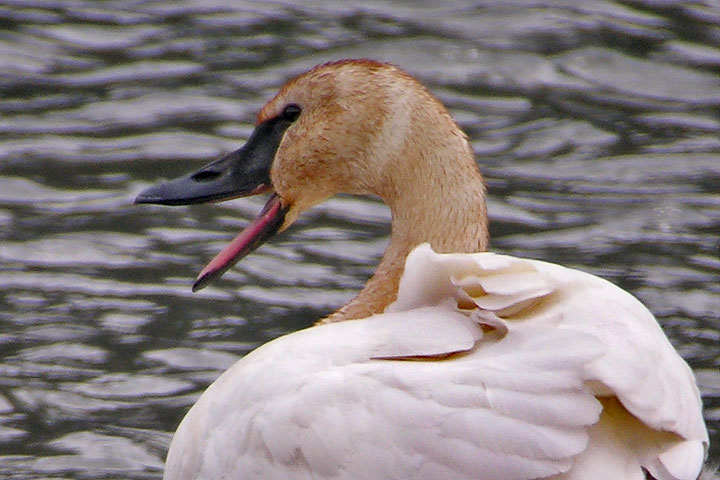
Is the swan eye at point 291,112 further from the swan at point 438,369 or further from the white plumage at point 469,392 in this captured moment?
the white plumage at point 469,392

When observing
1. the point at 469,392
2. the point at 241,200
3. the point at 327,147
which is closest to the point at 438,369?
the point at 469,392

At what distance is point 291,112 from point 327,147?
19 centimetres

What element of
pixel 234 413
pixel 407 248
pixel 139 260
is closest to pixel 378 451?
pixel 234 413

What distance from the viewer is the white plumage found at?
3773 mm

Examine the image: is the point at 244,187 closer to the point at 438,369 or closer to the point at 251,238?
the point at 251,238

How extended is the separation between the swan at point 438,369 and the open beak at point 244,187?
267mm

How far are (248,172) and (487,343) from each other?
1.36m

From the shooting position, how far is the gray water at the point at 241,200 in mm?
6219

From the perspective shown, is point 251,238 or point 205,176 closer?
point 251,238

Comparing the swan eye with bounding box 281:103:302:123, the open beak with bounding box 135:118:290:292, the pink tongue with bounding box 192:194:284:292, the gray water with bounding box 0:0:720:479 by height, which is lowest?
the gray water with bounding box 0:0:720:479

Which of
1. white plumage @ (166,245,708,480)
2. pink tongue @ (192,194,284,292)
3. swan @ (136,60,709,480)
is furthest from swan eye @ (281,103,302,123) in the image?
white plumage @ (166,245,708,480)

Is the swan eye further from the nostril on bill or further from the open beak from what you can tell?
the nostril on bill

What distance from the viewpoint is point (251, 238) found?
5.12m

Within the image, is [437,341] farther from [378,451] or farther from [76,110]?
[76,110]
